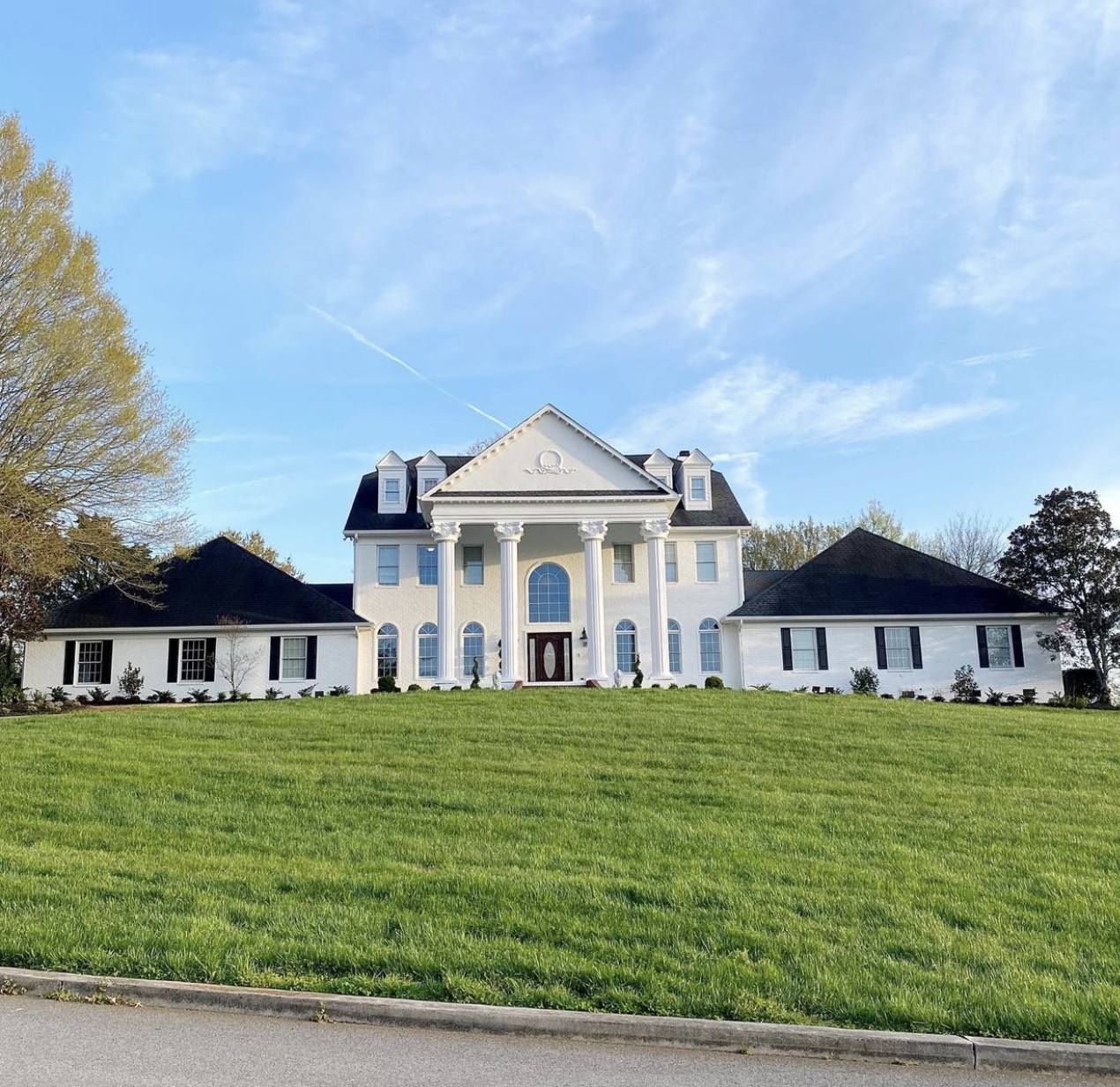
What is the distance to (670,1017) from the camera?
568 centimetres

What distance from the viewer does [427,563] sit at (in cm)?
3519

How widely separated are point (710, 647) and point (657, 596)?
367cm

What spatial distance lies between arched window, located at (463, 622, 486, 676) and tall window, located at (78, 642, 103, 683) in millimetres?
12300

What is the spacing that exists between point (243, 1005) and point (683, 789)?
7.77 meters

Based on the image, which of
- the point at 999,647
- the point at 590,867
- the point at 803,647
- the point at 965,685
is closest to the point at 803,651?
the point at 803,647

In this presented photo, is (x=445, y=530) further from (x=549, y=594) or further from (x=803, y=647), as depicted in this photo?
(x=803, y=647)

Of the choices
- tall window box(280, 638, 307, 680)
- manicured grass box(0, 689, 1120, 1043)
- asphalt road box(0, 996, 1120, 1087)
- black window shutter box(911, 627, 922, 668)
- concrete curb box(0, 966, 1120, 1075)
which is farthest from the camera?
black window shutter box(911, 627, 922, 668)

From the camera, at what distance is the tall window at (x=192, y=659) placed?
32000 millimetres

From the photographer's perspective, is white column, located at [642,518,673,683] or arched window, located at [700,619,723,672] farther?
arched window, located at [700,619,723,672]

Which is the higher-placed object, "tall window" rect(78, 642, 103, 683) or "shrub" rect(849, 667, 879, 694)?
"tall window" rect(78, 642, 103, 683)

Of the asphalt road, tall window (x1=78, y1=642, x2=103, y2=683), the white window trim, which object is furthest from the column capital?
the asphalt road

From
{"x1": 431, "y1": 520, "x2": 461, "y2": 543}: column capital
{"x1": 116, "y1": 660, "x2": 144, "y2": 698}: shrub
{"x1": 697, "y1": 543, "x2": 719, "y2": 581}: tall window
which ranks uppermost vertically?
{"x1": 431, "y1": 520, "x2": 461, "y2": 543}: column capital

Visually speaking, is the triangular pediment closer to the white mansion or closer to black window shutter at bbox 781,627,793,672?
the white mansion

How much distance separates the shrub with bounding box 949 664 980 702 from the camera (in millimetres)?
32188
